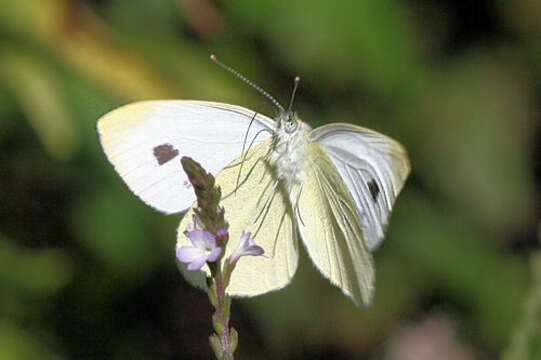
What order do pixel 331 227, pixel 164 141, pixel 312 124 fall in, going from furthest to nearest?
pixel 312 124
pixel 331 227
pixel 164 141

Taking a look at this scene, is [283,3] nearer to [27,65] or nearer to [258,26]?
[258,26]

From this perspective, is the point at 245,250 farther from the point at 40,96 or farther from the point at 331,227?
the point at 40,96

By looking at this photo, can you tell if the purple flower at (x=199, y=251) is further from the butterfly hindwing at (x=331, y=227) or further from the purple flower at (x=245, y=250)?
the butterfly hindwing at (x=331, y=227)

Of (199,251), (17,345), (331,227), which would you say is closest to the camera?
(199,251)

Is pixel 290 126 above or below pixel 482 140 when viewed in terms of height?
above

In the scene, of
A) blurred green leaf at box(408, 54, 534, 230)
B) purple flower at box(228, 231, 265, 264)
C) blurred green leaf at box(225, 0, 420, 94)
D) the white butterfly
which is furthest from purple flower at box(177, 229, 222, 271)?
blurred green leaf at box(408, 54, 534, 230)

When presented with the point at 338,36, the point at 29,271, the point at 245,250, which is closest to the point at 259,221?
the point at 245,250

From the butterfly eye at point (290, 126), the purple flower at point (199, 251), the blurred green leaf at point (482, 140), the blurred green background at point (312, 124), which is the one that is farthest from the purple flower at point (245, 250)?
the blurred green leaf at point (482, 140)

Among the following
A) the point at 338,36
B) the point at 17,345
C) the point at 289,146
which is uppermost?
the point at 338,36

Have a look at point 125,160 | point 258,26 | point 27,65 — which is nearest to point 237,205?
point 125,160

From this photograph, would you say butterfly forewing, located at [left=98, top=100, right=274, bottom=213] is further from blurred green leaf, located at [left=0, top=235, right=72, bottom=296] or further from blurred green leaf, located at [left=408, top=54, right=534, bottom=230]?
blurred green leaf, located at [left=408, top=54, right=534, bottom=230]
